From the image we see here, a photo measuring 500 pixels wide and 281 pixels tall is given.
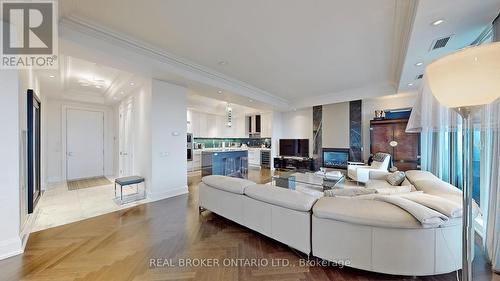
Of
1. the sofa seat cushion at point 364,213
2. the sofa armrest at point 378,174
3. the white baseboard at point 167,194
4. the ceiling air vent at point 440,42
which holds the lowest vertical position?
the white baseboard at point 167,194

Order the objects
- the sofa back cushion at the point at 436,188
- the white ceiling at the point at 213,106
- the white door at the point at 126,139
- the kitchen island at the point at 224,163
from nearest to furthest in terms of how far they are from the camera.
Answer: the sofa back cushion at the point at 436,188 < the white door at the point at 126,139 < the kitchen island at the point at 224,163 < the white ceiling at the point at 213,106

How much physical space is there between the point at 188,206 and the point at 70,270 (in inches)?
75.2

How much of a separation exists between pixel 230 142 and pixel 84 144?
5.78 metres

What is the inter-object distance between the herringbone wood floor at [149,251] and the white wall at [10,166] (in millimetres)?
223

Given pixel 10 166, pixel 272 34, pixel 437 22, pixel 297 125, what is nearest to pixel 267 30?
pixel 272 34

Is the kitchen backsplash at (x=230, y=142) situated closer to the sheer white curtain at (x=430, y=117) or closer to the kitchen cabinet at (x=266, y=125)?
the kitchen cabinet at (x=266, y=125)

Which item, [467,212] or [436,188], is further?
[436,188]

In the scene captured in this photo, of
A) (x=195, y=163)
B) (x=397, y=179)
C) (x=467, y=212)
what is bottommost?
(x=195, y=163)

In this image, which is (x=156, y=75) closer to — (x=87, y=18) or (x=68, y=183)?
(x=87, y=18)

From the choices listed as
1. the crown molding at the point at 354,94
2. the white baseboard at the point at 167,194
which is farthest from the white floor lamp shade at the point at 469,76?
the crown molding at the point at 354,94

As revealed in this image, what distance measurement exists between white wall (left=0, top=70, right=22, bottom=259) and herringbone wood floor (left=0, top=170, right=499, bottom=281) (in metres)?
0.22

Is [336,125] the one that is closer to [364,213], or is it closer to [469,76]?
[364,213]

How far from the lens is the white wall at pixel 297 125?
7757mm

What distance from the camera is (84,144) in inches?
248
